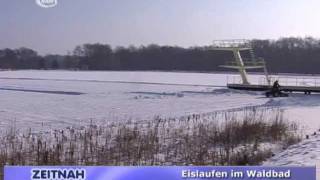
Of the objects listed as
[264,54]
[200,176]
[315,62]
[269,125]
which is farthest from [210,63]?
[200,176]

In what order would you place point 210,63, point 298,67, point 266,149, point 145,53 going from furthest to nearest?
point 145,53 < point 210,63 < point 298,67 < point 266,149

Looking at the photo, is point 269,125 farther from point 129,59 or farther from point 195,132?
point 129,59

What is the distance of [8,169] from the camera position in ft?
12.0

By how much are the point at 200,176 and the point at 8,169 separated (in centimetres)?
145
